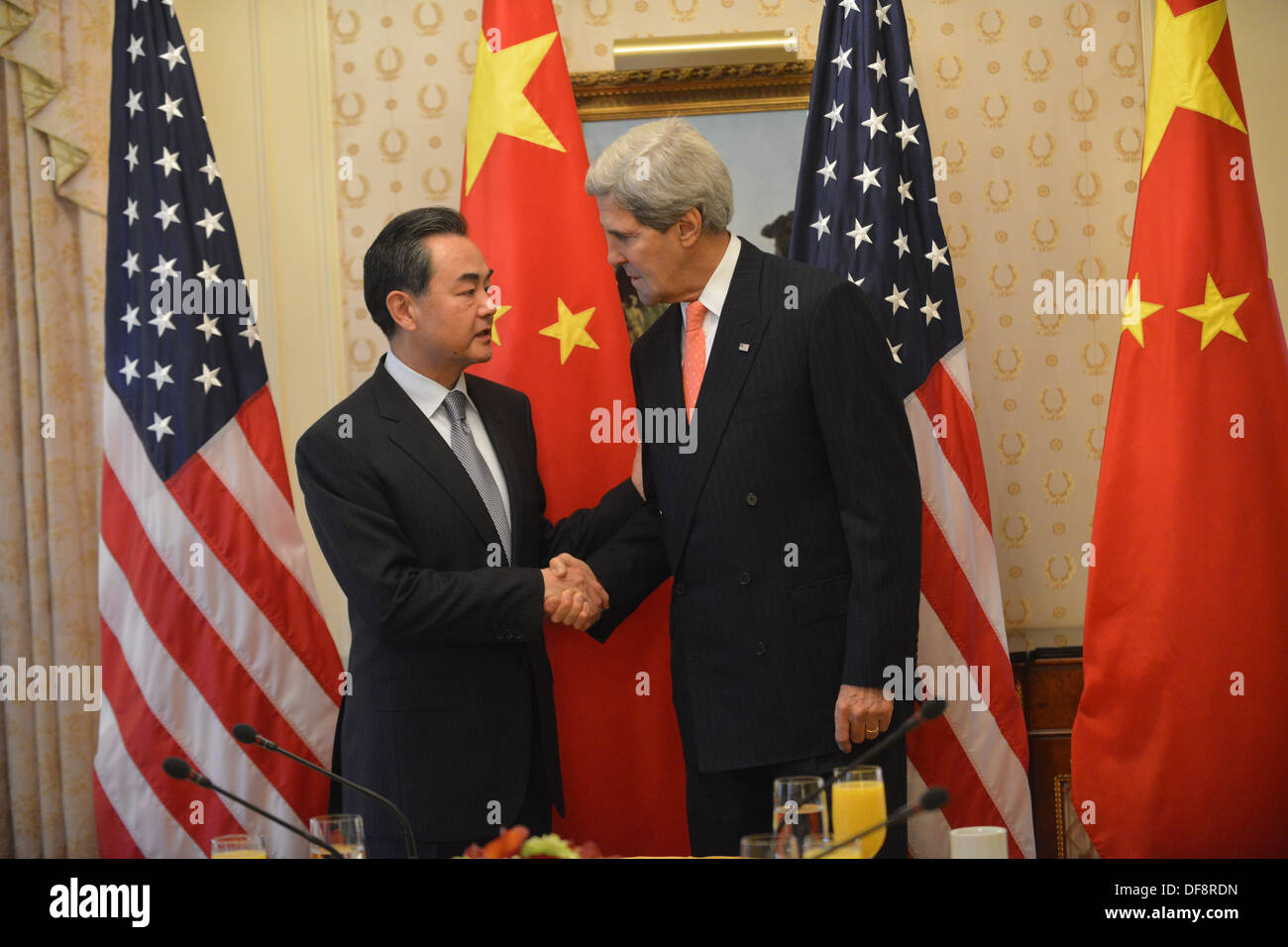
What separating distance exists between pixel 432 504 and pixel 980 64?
2413 millimetres

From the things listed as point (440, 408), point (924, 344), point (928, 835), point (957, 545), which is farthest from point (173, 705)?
point (924, 344)

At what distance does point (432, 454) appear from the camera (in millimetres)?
2877

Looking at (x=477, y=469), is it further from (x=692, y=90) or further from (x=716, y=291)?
(x=692, y=90)

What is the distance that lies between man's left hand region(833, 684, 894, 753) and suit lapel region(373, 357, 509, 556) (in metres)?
0.92

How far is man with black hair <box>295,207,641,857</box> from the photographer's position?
276 cm

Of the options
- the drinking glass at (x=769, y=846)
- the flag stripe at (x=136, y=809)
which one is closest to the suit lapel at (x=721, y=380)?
the drinking glass at (x=769, y=846)

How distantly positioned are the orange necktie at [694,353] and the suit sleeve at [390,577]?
1.84ft

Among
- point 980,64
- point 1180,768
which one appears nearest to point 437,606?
point 1180,768

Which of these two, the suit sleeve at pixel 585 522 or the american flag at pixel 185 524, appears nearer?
the suit sleeve at pixel 585 522

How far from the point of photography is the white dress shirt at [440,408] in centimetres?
297

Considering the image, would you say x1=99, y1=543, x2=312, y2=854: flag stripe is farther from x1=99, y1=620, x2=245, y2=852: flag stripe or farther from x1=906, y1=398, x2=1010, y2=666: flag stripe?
x1=906, y1=398, x2=1010, y2=666: flag stripe

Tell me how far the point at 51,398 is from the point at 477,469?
178 cm

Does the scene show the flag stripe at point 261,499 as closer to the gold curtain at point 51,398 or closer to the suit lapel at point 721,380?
the gold curtain at point 51,398

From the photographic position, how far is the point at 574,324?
11.5ft
